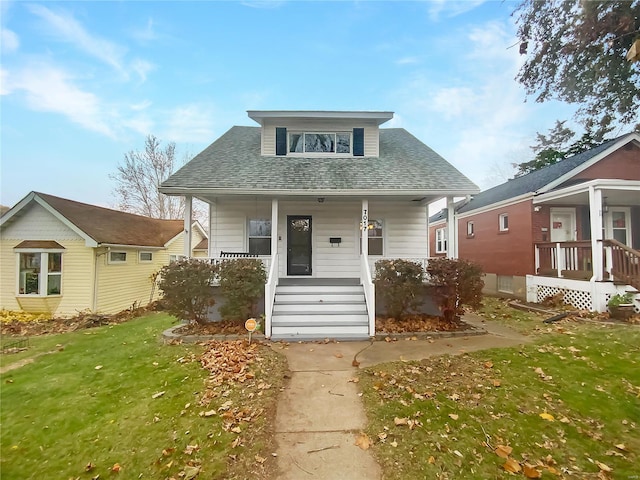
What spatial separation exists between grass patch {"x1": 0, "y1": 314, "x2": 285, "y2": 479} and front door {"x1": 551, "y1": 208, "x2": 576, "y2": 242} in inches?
494

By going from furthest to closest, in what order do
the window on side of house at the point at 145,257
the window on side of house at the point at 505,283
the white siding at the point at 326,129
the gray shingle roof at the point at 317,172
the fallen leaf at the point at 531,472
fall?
the window on side of house at the point at 145,257
the window on side of house at the point at 505,283
the white siding at the point at 326,129
the gray shingle roof at the point at 317,172
the fallen leaf at the point at 531,472

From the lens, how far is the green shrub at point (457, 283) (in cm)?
743

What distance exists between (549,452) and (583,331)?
575 cm

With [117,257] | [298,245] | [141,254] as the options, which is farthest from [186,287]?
[141,254]

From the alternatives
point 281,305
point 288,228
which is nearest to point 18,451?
point 281,305

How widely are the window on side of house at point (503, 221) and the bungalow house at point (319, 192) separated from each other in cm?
539

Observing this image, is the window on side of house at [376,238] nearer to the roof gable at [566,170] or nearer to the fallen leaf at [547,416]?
the roof gable at [566,170]

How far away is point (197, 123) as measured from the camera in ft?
65.1

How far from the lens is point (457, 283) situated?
7.48 m

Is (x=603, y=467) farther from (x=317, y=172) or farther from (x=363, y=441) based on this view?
(x=317, y=172)

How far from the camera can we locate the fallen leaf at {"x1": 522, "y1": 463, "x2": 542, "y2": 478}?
9.06ft

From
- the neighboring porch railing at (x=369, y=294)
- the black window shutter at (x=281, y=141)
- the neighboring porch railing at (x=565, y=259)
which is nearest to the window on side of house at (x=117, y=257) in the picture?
the black window shutter at (x=281, y=141)

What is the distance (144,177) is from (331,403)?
96.4 feet

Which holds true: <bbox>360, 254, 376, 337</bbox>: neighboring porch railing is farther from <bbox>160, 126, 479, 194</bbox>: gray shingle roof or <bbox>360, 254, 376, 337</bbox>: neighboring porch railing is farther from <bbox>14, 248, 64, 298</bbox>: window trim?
<bbox>14, 248, 64, 298</bbox>: window trim
